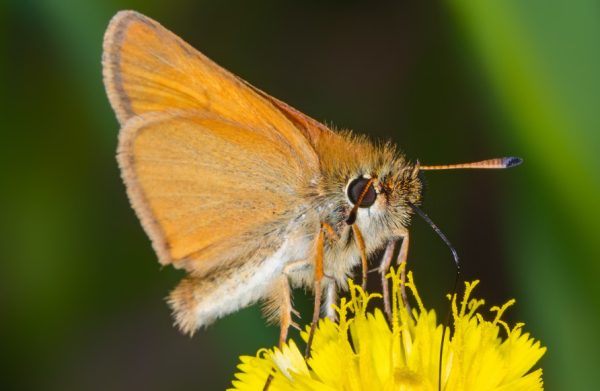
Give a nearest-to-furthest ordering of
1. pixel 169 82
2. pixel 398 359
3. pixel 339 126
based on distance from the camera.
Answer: pixel 398 359, pixel 169 82, pixel 339 126

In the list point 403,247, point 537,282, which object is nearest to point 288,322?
point 403,247

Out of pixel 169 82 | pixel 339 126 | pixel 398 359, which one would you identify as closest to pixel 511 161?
pixel 398 359

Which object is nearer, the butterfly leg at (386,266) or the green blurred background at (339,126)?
the butterfly leg at (386,266)

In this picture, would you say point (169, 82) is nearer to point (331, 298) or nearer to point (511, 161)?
point (331, 298)

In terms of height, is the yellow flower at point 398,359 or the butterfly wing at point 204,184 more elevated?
the butterfly wing at point 204,184

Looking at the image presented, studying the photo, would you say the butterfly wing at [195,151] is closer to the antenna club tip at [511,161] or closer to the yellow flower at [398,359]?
the yellow flower at [398,359]

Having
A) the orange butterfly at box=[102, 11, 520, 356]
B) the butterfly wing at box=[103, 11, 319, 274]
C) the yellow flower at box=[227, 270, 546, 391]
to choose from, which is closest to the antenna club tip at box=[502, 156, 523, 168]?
the orange butterfly at box=[102, 11, 520, 356]

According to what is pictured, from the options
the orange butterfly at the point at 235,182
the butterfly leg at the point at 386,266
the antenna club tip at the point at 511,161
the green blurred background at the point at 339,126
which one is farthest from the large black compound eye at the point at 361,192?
the green blurred background at the point at 339,126

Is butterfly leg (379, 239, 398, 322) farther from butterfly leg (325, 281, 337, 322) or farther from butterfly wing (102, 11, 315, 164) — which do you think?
butterfly wing (102, 11, 315, 164)
